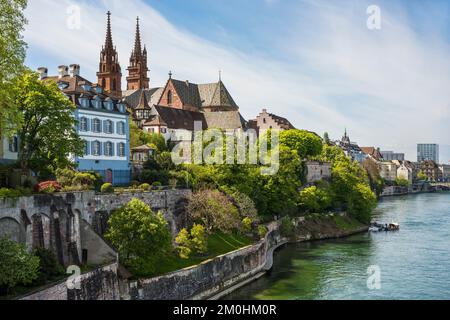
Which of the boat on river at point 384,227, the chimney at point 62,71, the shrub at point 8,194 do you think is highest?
the chimney at point 62,71

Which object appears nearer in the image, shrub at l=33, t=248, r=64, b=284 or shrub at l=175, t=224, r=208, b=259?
shrub at l=33, t=248, r=64, b=284

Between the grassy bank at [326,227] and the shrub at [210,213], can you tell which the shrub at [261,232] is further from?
the grassy bank at [326,227]

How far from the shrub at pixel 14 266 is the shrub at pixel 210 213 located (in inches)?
938

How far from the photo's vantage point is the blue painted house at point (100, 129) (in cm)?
5203

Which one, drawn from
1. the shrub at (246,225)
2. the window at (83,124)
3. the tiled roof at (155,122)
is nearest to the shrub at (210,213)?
the shrub at (246,225)

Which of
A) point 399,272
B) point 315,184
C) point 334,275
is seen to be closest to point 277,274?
point 334,275

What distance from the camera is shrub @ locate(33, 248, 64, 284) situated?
2988cm

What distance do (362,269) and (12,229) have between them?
3415 centimetres

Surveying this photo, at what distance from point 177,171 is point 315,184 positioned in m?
41.7

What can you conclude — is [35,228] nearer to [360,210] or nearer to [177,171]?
[177,171]

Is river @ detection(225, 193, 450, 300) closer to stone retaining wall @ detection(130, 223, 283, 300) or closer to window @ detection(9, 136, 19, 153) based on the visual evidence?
stone retaining wall @ detection(130, 223, 283, 300)

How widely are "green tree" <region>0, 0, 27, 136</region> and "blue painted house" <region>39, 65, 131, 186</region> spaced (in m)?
21.4

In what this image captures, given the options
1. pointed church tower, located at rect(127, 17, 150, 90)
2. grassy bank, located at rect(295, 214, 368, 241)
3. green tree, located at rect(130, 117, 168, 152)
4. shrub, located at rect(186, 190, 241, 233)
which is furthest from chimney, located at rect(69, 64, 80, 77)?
pointed church tower, located at rect(127, 17, 150, 90)
